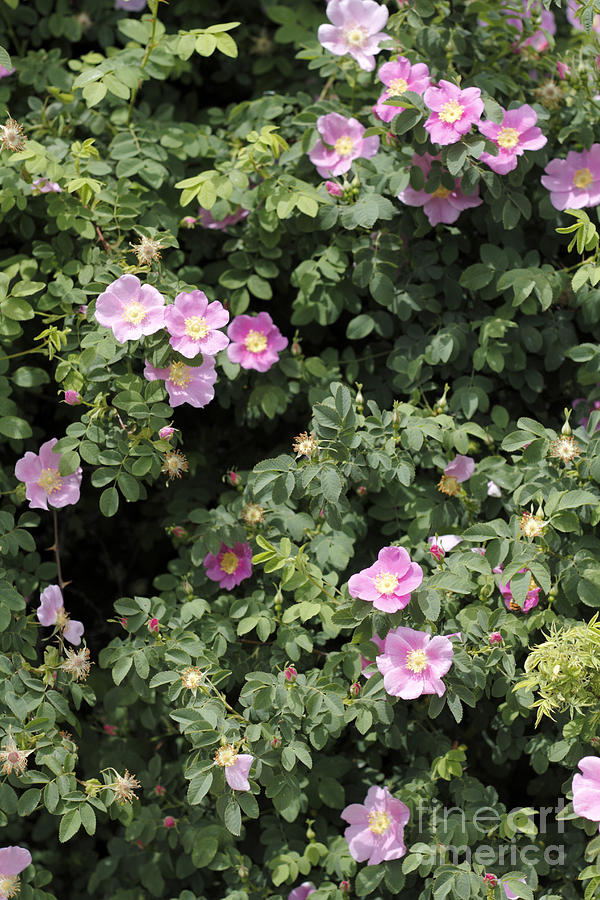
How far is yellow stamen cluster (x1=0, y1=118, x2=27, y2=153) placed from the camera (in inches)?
77.2

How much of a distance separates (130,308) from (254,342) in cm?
39

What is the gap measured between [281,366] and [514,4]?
109 cm

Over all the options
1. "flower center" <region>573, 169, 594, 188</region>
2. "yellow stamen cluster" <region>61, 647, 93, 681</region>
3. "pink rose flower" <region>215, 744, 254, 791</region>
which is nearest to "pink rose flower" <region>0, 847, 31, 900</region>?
"yellow stamen cluster" <region>61, 647, 93, 681</region>

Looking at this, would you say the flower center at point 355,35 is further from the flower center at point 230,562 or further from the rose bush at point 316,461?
the flower center at point 230,562

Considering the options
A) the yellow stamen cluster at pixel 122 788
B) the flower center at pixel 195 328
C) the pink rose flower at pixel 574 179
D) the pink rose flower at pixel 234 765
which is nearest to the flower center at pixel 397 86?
the pink rose flower at pixel 574 179

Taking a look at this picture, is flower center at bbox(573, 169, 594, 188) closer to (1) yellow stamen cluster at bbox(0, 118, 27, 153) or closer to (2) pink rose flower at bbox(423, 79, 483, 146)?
(2) pink rose flower at bbox(423, 79, 483, 146)

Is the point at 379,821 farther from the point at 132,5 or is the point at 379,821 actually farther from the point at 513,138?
the point at 132,5

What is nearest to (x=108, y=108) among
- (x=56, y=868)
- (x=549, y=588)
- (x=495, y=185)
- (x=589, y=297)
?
(x=495, y=185)

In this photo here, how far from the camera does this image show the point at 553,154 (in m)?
2.30

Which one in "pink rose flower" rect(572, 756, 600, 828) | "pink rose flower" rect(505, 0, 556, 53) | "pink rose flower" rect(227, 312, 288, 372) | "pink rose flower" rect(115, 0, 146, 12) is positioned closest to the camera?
"pink rose flower" rect(572, 756, 600, 828)

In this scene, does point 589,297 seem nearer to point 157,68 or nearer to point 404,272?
point 404,272

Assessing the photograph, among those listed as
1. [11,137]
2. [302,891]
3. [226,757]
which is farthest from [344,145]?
[302,891]

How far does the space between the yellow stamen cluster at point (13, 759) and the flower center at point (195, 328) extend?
0.83 m

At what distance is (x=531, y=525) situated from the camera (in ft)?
6.01
